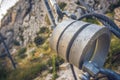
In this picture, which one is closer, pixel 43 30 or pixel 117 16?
pixel 117 16

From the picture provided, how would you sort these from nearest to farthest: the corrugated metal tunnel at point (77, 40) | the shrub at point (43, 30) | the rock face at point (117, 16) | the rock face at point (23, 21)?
1. the corrugated metal tunnel at point (77, 40)
2. the rock face at point (117, 16)
3. the shrub at point (43, 30)
4. the rock face at point (23, 21)

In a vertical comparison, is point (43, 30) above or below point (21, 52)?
above

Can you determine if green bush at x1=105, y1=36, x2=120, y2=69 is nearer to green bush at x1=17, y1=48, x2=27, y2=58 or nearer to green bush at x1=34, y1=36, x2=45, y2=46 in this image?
green bush at x1=34, y1=36, x2=45, y2=46

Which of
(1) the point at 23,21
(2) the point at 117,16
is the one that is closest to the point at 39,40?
(1) the point at 23,21

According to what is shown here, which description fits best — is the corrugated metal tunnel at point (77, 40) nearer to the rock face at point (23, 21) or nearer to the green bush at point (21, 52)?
the green bush at point (21, 52)

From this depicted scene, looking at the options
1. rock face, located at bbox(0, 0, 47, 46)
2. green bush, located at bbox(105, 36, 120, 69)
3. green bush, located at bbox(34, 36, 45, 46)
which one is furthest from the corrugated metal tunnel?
rock face, located at bbox(0, 0, 47, 46)

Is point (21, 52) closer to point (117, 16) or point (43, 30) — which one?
point (43, 30)

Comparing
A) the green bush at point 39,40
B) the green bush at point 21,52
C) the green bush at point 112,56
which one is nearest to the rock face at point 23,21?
the green bush at point 39,40
